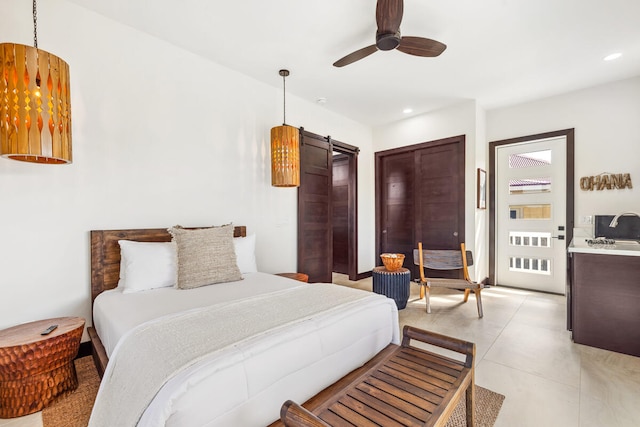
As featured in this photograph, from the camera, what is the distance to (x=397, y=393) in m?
1.32

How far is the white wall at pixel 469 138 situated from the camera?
4359mm

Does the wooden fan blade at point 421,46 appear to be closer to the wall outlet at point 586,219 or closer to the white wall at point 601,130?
the white wall at point 601,130

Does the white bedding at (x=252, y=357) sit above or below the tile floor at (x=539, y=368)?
above

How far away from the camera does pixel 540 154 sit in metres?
4.29

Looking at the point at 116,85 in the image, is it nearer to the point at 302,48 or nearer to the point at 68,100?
the point at 68,100

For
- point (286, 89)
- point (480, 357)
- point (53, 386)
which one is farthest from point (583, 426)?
point (286, 89)

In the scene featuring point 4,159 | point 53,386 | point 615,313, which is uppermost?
point 4,159

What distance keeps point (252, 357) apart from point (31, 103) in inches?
79.5

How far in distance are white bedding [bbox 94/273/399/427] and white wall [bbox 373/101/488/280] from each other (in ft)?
9.96

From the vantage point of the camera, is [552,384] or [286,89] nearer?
[552,384]

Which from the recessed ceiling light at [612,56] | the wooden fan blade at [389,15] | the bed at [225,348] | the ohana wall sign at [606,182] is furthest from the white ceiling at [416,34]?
the bed at [225,348]

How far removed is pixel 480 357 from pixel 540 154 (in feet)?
11.1

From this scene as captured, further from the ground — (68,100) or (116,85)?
(116,85)

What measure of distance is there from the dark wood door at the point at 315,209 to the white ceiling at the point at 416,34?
0.81 meters
